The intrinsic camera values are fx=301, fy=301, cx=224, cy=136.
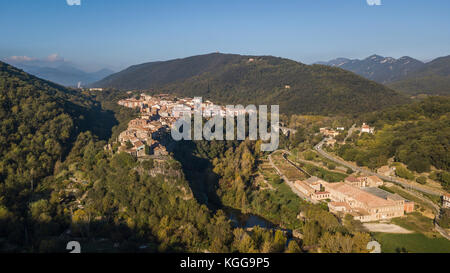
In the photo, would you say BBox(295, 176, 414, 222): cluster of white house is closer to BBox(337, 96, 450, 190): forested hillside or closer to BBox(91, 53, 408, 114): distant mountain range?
BBox(337, 96, 450, 190): forested hillside

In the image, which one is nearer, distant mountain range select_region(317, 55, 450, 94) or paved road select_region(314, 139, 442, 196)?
paved road select_region(314, 139, 442, 196)

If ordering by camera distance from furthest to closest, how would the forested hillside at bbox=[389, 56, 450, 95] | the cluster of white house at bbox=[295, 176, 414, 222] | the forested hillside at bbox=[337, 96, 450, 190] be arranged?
the forested hillside at bbox=[389, 56, 450, 95]
the forested hillside at bbox=[337, 96, 450, 190]
the cluster of white house at bbox=[295, 176, 414, 222]

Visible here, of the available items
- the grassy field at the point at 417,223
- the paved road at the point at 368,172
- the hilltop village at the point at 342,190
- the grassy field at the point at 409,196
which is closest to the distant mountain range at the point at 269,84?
the paved road at the point at 368,172

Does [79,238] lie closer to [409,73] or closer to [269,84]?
[269,84]

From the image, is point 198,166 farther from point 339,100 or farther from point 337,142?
point 339,100

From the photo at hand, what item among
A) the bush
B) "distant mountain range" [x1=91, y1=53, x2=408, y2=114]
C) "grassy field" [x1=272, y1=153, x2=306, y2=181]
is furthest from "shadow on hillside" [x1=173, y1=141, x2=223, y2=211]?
"distant mountain range" [x1=91, y1=53, x2=408, y2=114]

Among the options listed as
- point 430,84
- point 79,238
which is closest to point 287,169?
point 79,238
